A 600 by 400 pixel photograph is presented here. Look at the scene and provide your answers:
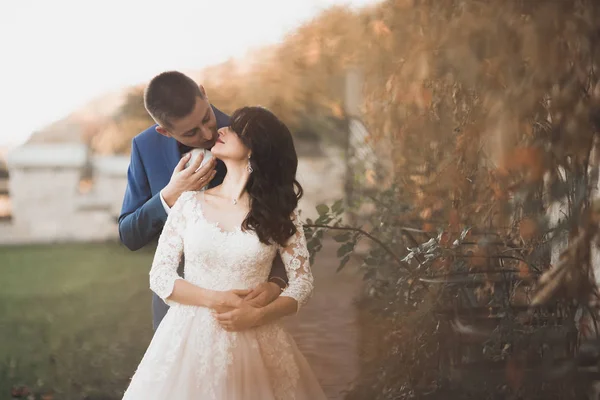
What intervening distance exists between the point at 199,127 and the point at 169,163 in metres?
0.19

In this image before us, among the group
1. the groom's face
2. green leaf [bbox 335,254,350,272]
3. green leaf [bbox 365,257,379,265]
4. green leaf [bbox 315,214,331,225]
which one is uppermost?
the groom's face

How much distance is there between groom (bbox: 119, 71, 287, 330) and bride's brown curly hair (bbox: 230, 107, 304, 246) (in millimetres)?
99

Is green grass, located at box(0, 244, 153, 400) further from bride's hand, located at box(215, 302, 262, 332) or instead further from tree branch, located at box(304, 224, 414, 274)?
bride's hand, located at box(215, 302, 262, 332)

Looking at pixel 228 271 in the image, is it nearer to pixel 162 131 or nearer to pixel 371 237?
pixel 162 131

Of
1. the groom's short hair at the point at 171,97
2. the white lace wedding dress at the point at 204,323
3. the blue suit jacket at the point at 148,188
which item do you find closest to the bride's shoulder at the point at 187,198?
the white lace wedding dress at the point at 204,323

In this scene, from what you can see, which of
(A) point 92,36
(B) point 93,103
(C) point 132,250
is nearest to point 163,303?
(C) point 132,250

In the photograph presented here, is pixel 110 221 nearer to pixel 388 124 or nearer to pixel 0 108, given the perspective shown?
pixel 0 108

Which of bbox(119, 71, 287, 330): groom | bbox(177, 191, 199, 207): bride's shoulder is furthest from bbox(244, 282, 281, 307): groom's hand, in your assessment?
bbox(177, 191, 199, 207): bride's shoulder

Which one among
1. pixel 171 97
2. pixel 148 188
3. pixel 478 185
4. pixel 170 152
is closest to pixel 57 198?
pixel 148 188

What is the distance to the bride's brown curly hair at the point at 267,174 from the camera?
2.33m

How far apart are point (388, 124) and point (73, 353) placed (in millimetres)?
1661

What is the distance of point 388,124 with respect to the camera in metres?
3.11

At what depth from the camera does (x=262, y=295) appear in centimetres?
236

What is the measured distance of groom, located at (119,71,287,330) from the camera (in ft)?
7.93
